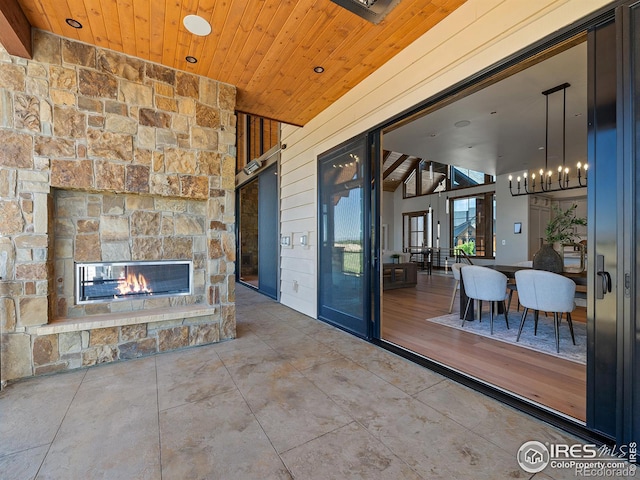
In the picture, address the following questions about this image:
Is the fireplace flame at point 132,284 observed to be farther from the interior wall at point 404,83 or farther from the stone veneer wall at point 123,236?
the interior wall at point 404,83

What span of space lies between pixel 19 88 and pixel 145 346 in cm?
262

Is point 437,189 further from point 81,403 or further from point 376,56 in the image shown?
point 81,403

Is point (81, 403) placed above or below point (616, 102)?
below

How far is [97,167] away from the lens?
2846mm

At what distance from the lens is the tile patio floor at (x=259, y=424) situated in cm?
153

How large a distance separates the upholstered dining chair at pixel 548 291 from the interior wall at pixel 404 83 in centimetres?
223

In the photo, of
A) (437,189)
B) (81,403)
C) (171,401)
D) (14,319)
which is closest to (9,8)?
(14,319)

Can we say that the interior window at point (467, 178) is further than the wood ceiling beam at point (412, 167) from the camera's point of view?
No

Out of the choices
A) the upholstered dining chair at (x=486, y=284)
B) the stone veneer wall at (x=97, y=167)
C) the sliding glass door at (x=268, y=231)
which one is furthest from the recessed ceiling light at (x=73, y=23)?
the upholstered dining chair at (x=486, y=284)

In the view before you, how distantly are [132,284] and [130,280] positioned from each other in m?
0.05

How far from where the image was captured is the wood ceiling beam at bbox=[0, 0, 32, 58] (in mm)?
2154

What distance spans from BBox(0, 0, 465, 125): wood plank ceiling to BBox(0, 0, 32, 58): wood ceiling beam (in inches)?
1.1

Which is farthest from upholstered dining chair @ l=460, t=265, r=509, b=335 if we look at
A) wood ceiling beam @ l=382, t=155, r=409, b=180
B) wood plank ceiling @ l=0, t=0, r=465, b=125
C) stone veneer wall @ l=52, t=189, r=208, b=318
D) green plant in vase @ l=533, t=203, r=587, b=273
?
wood ceiling beam @ l=382, t=155, r=409, b=180

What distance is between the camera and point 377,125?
10.7 feet
